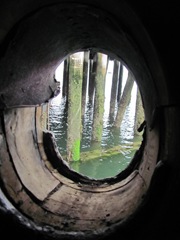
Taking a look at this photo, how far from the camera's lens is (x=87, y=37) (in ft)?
6.64

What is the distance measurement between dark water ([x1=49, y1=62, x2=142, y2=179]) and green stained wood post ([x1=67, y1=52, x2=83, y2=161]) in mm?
305

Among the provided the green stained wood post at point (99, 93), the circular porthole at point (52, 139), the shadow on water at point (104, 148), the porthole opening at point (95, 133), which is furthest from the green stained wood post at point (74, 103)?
the circular porthole at point (52, 139)

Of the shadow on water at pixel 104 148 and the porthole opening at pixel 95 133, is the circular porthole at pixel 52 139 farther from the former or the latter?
the shadow on water at pixel 104 148

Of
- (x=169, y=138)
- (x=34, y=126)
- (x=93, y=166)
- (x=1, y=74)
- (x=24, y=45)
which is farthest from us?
(x=93, y=166)

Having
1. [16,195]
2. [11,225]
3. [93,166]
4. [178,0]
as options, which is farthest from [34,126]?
[93,166]

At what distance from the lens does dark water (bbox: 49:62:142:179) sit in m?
5.70

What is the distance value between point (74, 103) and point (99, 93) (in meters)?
0.86

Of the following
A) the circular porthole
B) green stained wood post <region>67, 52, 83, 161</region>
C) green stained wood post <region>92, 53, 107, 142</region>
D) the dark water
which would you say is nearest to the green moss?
green stained wood post <region>67, 52, 83, 161</region>

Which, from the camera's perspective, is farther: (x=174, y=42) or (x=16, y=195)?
(x=16, y=195)

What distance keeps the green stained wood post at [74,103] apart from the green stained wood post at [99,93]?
677mm

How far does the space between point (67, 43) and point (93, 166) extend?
12.9 ft

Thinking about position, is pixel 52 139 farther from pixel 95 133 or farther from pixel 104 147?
pixel 104 147

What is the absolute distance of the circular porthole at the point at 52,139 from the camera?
1300mm

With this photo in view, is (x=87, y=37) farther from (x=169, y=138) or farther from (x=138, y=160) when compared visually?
(x=169, y=138)
